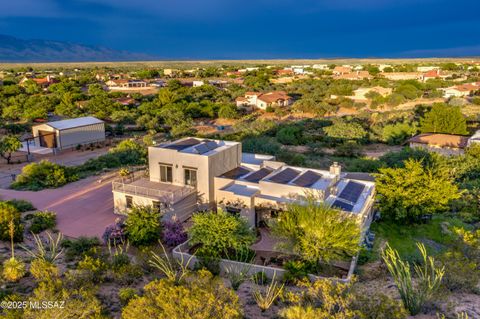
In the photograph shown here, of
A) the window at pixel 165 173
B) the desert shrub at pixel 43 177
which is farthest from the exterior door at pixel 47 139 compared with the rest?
the window at pixel 165 173

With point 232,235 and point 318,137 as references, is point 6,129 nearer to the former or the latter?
point 318,137

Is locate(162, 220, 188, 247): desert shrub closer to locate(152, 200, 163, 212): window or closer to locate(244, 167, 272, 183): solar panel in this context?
locate(152, 200, 163, 212): window

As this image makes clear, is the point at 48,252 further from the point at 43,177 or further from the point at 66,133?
the point at 66,133

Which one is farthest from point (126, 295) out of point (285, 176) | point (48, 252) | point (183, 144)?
point (183, 144)

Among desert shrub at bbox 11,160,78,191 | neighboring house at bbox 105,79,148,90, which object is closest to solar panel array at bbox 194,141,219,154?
desert shrub at bbox 11,160,78,191

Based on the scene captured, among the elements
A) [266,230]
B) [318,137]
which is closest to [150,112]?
[318,137]

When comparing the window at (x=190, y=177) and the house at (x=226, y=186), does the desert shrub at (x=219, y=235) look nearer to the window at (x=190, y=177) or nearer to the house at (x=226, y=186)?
the house at (x=226, y=186)
